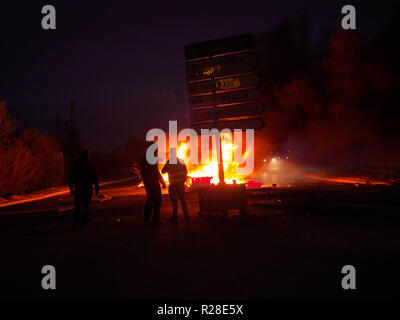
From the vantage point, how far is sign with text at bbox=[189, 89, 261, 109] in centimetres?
1216

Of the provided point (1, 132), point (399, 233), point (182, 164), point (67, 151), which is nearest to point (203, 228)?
point (182, 164)

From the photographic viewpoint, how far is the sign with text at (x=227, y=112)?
1224cm

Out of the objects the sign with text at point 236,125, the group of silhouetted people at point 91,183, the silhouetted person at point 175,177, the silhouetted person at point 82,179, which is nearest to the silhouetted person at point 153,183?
the group of silhouetted people at point 91,183

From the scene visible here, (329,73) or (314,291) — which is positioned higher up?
(329,73)

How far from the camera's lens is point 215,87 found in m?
12.7

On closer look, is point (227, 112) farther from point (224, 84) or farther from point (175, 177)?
point (175, 177)

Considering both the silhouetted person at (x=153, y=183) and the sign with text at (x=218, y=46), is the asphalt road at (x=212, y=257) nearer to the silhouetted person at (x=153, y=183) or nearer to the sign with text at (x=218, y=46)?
the silhouetted person at (x=153, y=183)

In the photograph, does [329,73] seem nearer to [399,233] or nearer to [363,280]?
[399,233]

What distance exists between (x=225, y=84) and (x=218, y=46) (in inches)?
42.5

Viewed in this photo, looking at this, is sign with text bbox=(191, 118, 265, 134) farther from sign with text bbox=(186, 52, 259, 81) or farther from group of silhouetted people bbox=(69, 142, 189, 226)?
group of silhouetted people bbox=(69, 142, 189, 226)

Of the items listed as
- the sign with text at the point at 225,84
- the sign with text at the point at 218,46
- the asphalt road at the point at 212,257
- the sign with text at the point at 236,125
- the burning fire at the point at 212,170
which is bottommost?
the asphalt road at the point at 212,257

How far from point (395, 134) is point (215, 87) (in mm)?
29439

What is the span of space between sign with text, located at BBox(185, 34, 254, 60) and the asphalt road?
466 cm

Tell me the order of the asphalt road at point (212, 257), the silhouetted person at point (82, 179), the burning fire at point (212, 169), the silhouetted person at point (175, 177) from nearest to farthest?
the asphalt road at point (212, 257) < the silhouetted person at point (82, 179) < the silhouetted person at point (175, 177) < the burning fire at point (212, 169)
